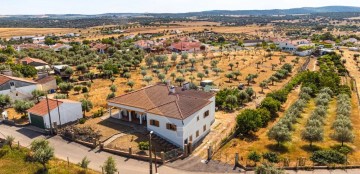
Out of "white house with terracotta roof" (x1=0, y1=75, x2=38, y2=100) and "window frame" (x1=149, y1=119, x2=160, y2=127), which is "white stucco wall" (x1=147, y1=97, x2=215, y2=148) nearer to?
"window frame" (x1=149, y1=119, x2=160, y2=127)

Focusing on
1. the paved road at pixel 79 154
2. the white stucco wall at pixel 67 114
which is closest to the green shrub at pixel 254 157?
the paved road at pixel 79 154

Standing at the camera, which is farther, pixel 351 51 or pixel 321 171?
pixel 351 51

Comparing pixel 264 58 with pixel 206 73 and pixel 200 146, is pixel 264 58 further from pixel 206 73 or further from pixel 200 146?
pixel 200 146

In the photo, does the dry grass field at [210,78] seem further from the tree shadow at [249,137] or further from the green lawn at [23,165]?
the tree shadow at [249,137]

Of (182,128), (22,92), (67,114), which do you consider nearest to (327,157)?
(182,128)

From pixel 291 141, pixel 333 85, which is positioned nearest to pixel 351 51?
pixel 333 85

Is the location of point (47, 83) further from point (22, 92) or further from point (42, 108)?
point (42, 108)
